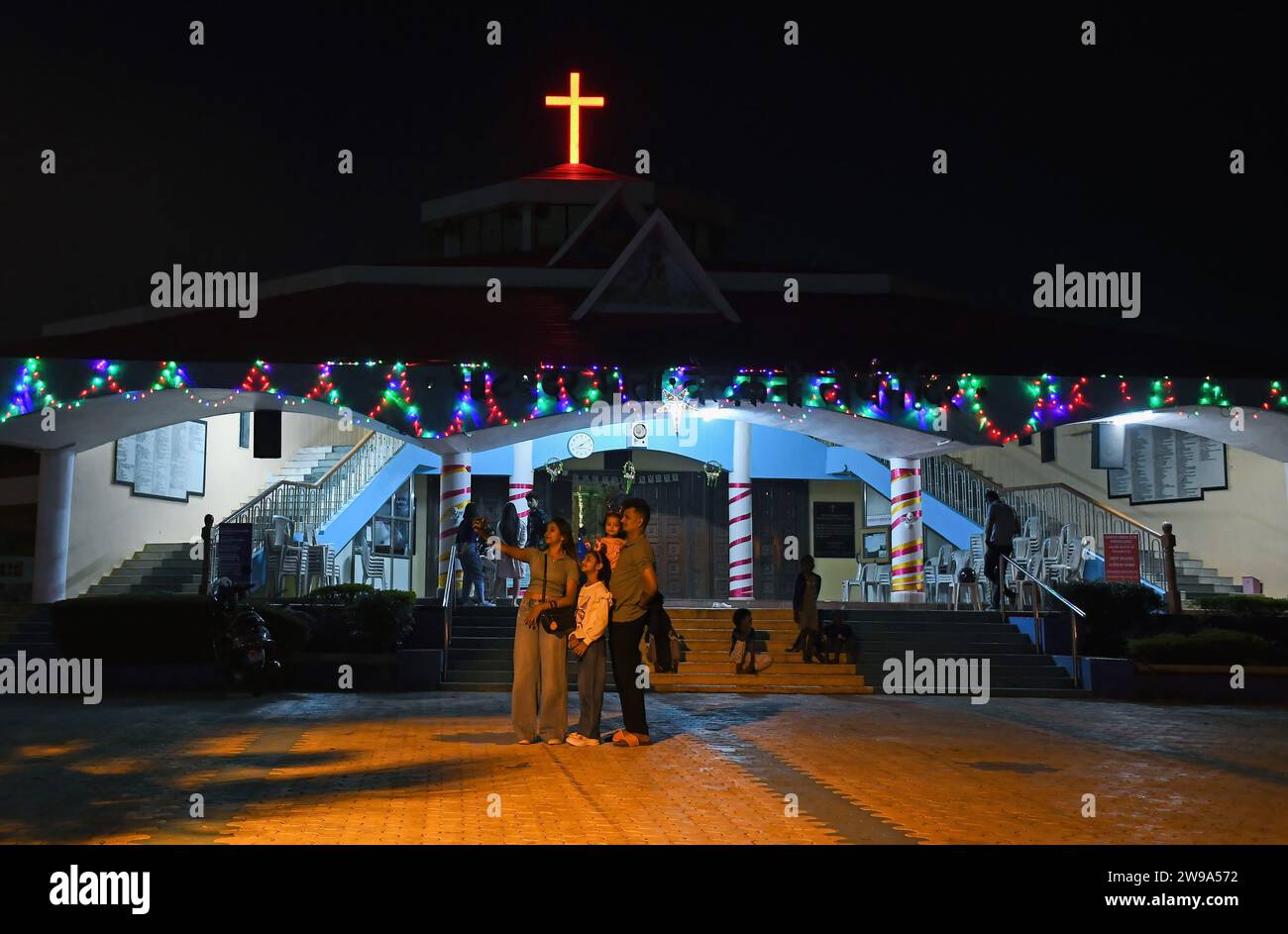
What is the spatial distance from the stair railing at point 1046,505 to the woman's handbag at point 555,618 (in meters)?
14.2

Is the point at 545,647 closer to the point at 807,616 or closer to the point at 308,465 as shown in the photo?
the point at 807,616

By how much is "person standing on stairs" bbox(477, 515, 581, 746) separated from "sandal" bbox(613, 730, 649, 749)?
45cm

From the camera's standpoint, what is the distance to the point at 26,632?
1695 cm

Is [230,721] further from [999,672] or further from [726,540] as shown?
[726,540]

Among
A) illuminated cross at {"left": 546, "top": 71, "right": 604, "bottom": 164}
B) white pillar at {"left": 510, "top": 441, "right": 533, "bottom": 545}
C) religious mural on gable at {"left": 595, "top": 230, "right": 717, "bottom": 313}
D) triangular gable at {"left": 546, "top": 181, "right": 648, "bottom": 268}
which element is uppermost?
illuminated cross at {"left": 546, "top": 71, "right": 604, "bottom": 164}

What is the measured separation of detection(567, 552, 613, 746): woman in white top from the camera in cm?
932

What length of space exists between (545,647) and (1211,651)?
9508 mm

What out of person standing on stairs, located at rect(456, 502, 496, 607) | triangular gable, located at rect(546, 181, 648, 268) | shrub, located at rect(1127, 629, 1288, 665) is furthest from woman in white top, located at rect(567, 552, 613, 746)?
triangular gable, located at rect(546, 181, 648, 268)

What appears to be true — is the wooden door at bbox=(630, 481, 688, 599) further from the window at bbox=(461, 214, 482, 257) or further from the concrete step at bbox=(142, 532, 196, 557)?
the concrete step at bbox=(142, 532, 196, 557)

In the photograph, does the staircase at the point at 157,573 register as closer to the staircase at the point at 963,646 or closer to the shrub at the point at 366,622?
the shrub at the point at 366,622

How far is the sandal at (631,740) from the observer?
936 cm

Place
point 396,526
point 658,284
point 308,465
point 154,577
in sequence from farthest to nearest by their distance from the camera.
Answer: point 308,465 < point 396,526 < point 154,577 < point 658,284

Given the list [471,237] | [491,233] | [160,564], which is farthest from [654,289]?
[160,564]

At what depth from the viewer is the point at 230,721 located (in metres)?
10.9
